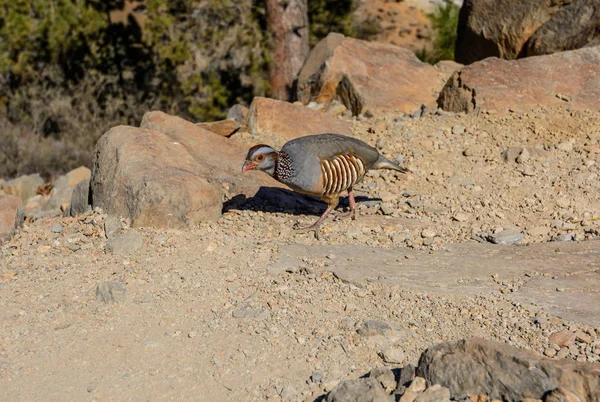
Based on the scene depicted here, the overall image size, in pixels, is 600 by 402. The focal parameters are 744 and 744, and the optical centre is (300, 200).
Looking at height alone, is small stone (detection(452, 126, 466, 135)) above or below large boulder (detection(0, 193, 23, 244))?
above

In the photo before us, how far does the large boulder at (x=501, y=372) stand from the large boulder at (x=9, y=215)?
13.5ft

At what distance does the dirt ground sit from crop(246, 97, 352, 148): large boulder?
3.63ft

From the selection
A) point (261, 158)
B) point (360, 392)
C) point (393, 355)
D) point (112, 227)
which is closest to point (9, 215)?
point (112, 227)

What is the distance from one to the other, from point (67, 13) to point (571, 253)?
31.7 feet

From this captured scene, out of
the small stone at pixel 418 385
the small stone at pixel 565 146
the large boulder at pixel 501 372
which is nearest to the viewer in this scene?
the large boulder at pixel 501 372

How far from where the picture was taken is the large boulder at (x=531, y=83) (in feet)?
27.4

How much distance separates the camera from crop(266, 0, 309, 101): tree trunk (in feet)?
40.2

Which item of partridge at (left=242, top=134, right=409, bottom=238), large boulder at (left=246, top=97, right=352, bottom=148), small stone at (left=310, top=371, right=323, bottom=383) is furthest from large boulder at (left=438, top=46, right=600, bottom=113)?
small stone at (left=310, top=371, right=323, bottom=383)

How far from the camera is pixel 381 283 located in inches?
208

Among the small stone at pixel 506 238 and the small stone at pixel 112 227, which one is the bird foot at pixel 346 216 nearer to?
the small stone at pixel 506 238

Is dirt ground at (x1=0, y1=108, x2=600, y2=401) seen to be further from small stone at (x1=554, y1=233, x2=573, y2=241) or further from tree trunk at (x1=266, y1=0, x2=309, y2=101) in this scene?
tree trunk at (x1=266, y1=0, x2=309, y2=101)

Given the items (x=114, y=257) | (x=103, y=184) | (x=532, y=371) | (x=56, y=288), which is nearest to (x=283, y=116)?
(x=103, y=184)

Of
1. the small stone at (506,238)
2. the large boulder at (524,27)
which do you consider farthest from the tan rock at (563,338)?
the large boulder at (524,27)

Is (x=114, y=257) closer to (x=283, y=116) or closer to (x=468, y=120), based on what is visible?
(x=283, y=116)
